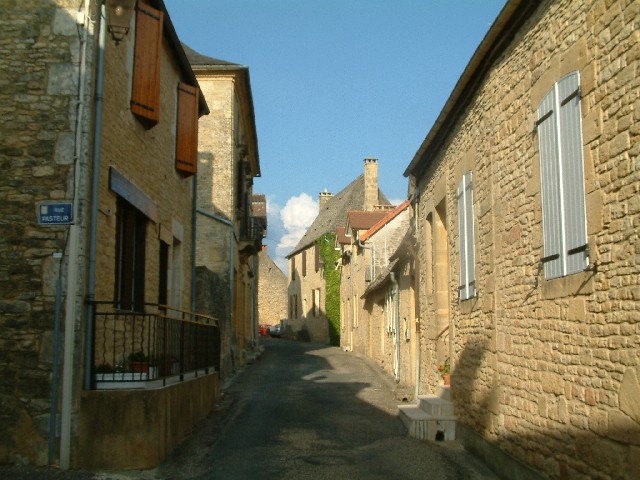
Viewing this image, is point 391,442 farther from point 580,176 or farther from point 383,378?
Result: point 383,378

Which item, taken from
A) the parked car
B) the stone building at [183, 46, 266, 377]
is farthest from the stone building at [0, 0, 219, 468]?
the parked car

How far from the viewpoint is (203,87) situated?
21062mm

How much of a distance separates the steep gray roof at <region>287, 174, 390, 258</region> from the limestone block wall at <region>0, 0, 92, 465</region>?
32.9 metres

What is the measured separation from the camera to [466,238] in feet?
32.2

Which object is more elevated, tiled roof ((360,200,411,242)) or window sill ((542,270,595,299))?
tiled roof ((360,200,411,242))

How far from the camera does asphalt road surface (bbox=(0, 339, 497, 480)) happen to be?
310 inches

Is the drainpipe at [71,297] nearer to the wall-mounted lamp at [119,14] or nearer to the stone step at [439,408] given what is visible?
the wall-mounted lamp at [119,14]

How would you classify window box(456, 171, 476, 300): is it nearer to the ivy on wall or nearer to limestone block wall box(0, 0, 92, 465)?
limestone block wall box(0, 0, 92, 465)

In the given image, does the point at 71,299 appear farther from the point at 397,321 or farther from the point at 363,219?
the point at 363,219

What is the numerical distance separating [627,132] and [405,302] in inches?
473

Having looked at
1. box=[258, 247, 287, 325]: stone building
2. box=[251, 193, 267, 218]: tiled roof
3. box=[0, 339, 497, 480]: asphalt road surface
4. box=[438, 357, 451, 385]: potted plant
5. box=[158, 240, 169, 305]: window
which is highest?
box=[251, 193, 267, 218]: tiled roof

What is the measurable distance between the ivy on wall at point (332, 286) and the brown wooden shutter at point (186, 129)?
24997mm

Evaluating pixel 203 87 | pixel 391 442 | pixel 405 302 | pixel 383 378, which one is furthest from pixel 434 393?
pixel 203 87

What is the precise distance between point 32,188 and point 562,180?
5.31 m
